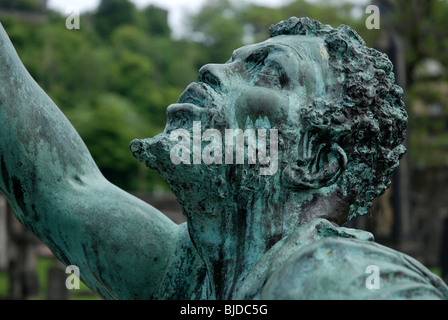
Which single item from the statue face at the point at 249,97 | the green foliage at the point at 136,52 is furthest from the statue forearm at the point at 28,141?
the green foliage at the point at 136,52

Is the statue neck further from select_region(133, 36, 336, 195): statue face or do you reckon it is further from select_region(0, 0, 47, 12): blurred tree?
select_region(0, 0, 47, 12): blurred tree

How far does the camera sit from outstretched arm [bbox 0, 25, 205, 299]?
272cm

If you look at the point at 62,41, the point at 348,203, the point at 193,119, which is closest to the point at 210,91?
the point at 193,119

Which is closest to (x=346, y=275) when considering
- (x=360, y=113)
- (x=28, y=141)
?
(x=360, y=113)

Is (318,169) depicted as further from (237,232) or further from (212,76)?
(212,76)

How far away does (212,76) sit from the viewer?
2.54 m

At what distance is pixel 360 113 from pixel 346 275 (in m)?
0.68

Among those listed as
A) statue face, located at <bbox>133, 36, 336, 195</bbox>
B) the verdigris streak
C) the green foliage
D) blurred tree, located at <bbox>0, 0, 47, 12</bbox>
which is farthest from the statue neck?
blurred tree, located at <bbox>0, 0, 47, 12</bbox>

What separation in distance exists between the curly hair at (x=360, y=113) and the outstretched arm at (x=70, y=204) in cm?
72

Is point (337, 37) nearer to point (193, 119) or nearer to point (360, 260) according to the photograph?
point (193, 119)

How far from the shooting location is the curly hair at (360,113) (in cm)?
247

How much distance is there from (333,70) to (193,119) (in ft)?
1.68

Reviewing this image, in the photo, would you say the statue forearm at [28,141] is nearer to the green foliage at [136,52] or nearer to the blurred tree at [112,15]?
the green foliage at [136,52]
